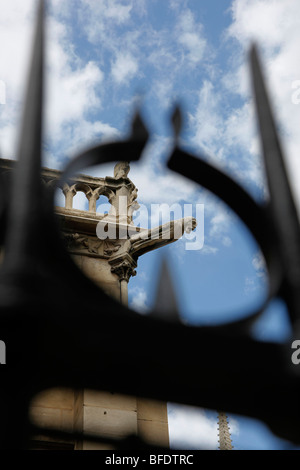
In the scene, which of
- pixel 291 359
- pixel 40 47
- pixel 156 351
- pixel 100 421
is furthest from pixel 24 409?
pixel 100 421

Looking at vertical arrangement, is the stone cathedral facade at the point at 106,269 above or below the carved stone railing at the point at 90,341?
above

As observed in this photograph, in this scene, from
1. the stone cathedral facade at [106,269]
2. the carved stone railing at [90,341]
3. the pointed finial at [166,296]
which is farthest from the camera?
the stone cathedral facade at [106,269]

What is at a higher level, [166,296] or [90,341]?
[166,296]

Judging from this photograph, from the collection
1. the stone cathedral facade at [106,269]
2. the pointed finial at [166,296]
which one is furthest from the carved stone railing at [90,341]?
the stone cathedral facade at [106,269]

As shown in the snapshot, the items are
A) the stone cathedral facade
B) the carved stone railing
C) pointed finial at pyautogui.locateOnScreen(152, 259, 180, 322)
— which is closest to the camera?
the carved stone railing

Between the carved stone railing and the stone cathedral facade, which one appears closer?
the carved stone railing

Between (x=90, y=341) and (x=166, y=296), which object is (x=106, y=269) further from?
(x=90, y=341)

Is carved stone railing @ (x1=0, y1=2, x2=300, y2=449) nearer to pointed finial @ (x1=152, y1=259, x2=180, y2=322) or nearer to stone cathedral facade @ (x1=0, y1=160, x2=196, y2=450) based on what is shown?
pointed finial @ (x1=152, y1=259, x2=180, y2=322)

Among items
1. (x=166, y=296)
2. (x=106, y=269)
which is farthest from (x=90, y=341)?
(x=106, y=269)

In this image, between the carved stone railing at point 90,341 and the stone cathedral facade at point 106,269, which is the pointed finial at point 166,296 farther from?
the stone cathedral facade at point 106,269

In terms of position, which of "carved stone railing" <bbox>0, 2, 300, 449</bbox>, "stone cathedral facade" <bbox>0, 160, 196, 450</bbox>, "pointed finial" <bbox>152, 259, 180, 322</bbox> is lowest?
"carved stone railing" <bbox>0, 2, 300, 449</bbox>

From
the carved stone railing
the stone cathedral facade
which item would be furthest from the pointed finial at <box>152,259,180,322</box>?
the stone cathedral facade

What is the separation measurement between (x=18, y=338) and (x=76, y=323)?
0.38ft
